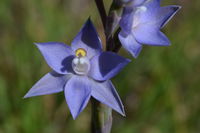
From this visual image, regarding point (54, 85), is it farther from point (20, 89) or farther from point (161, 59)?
point (161, 59)

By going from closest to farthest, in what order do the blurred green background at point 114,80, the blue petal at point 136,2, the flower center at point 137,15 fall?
the blue petal at point 136,2 < the flower center at point 137,15 < the blurred green background at point 114,80

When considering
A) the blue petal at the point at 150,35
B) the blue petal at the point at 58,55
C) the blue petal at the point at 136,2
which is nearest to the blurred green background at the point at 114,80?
the blue petal at the point at 58,55

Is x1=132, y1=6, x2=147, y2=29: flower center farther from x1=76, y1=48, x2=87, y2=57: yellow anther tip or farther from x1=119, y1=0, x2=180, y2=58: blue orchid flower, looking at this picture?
x1=76, y1=48, x2=87, y2=57: yellow anther tip

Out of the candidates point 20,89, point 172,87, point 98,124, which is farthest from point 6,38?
point 98,124

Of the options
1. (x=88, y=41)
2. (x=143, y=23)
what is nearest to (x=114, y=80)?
(x=143, y=23)

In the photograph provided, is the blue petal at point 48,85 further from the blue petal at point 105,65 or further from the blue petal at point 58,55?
the blue petal at point 105,65

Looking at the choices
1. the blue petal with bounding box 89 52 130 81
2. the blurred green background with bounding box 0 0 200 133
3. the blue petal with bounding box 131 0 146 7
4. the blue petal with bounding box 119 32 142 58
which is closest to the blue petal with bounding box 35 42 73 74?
the blue petal with bounding box 89 52 130 81

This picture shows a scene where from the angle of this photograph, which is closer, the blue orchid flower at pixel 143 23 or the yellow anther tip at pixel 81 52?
the blue orchid flower at pixel 143 23
